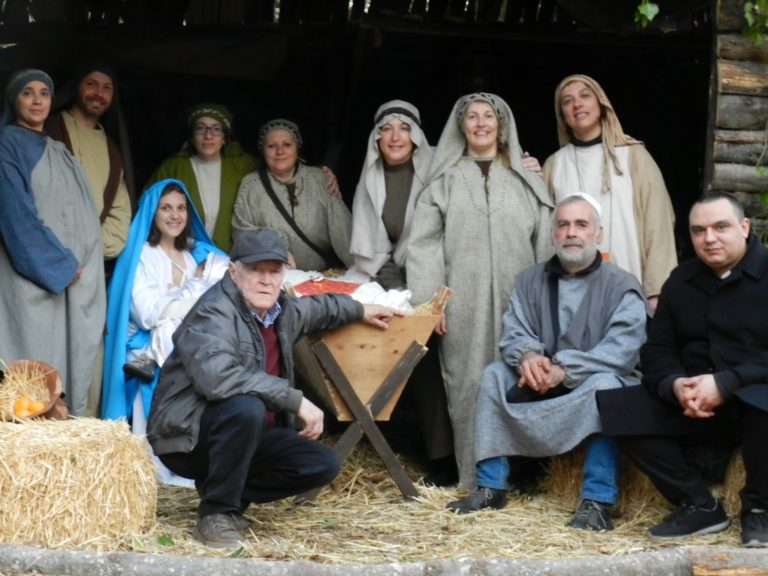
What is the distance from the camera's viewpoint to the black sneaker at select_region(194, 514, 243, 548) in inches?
235

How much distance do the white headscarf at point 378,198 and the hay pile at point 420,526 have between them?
3.76 feet

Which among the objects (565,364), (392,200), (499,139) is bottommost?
(565,364)

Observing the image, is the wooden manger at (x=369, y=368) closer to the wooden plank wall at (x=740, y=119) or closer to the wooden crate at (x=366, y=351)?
the wooden crate at (x=366, y=351)

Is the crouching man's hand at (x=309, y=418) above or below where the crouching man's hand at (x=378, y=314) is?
below

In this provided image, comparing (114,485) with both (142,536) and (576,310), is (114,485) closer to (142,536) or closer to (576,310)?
(142,536)

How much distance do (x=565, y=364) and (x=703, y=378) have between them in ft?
2.25

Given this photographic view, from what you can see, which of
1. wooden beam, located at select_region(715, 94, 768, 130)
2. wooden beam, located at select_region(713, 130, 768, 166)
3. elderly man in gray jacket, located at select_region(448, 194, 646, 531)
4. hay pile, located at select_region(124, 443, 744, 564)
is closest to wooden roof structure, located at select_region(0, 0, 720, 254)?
wooden beam, located at select_region(715, 94, 768, 130)

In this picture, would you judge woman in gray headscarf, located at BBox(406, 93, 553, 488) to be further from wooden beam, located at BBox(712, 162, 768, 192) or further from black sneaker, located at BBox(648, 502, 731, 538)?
black sneaker, located at BBox(648, 502, 731, 538)

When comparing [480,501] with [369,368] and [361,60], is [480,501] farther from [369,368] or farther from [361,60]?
[361,60]

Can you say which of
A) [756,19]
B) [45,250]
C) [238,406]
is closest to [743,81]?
[756,19]

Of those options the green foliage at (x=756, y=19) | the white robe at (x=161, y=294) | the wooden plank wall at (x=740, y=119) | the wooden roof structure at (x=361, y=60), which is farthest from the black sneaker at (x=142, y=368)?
the green foliage at (x=756, y=19)

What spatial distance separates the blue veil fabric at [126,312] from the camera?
7.44 m

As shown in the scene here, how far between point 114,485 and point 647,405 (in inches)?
89.7

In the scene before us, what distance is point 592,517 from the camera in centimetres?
639
